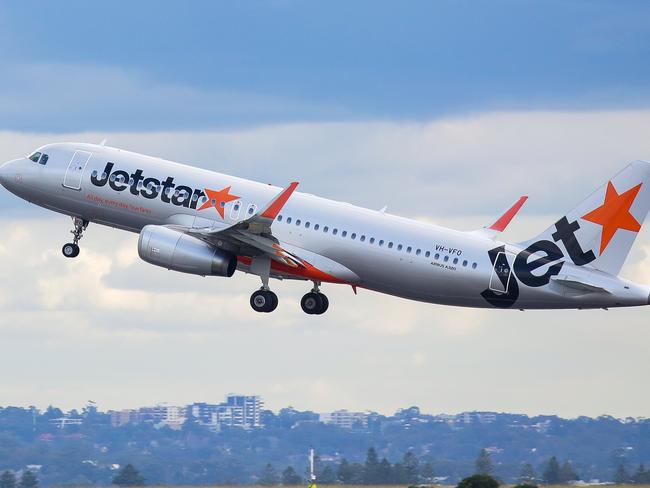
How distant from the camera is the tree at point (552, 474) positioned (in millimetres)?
116506

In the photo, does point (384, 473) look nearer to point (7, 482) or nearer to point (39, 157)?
point (7, 482)

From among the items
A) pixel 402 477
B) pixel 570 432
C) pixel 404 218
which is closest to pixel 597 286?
pixel 404 218

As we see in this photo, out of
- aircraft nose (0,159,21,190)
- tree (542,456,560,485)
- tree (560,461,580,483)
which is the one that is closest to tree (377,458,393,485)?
tree (542,456,560,485)

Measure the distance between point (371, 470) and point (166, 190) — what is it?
38451 millimetres

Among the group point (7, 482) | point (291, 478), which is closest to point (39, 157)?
point (7, 482)

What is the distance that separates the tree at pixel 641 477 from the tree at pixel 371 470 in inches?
683

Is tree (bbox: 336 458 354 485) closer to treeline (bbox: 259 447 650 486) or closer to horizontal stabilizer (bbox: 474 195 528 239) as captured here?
treeline (bbox: 259 447 650 486)

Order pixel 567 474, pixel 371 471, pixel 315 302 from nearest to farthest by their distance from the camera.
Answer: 1. pixel 315 302
2. pixel 371 471
3. pixel 567 474

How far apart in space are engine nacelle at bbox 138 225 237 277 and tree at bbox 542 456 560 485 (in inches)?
1559

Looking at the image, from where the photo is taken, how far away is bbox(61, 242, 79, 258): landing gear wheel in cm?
9262

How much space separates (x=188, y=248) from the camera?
3287 inches

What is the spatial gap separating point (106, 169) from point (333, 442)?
94.2 meters

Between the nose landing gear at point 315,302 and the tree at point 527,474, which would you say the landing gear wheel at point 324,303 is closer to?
the nose landing gear at point 315,302

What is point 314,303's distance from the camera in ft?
291
